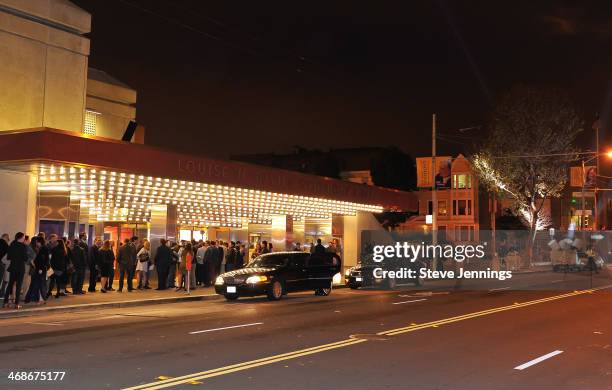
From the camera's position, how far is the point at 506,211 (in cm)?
7706

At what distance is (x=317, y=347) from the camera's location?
1136 centimetres

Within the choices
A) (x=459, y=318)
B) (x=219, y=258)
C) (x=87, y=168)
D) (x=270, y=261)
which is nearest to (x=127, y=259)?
(x=219, y=258)

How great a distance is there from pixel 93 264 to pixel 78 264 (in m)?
1.60

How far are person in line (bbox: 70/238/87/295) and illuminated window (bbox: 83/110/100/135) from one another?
832 cm

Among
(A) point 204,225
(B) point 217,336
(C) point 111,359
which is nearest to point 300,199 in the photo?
(A) point 204,225

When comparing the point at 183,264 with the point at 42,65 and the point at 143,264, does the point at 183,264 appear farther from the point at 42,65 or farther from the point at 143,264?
the point at 42,65

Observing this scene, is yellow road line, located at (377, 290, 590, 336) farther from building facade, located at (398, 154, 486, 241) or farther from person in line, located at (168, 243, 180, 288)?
building facade, located at (398, 154, 486, 241)

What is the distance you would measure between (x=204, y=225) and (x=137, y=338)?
28945 mm

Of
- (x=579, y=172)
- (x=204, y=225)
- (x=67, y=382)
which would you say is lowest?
(x=67, y=382)

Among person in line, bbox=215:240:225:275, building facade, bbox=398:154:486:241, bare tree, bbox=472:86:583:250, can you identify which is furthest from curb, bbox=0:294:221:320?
building facade, bbox=398:154:486:241

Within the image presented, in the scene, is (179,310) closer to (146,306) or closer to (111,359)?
(146,306)

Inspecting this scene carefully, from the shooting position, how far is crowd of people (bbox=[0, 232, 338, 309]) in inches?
705

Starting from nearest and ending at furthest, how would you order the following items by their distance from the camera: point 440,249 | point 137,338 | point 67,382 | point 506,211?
1. point 67,382
2. point 137,338
3. point 440,249
4. point 506,211

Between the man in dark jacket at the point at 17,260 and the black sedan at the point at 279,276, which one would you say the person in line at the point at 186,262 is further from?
the man in dark jacket at the point at 17,260
